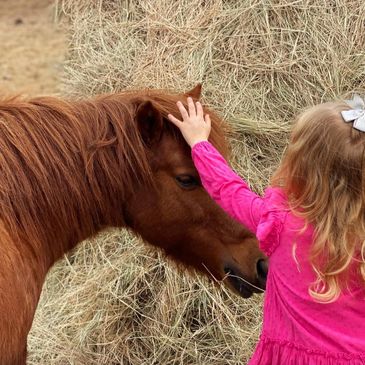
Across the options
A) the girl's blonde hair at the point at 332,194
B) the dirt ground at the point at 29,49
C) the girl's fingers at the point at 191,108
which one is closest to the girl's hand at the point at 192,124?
the girl's fingers at the point at 191,108

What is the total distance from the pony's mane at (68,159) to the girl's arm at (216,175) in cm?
9

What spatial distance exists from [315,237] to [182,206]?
2.25 ft

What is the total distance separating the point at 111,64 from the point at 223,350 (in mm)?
2028

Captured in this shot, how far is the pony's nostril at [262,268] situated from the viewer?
257 cm

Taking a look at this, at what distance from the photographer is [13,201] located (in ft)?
7.91

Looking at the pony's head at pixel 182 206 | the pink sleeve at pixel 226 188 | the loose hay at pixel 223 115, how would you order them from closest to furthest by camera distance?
the pink sleeve at pixel 226 188
the pony's head at pixel 182 206
the loose hay at pixel 223 115

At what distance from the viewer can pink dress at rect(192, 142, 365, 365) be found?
2104 millimetres

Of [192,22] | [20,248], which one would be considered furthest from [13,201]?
[192,22]

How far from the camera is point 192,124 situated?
2482mm

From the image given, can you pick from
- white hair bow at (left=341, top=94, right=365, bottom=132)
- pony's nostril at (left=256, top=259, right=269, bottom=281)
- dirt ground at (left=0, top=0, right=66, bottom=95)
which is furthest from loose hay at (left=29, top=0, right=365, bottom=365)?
dirt ground at (left=0, top=0, right=66, bottom=95)

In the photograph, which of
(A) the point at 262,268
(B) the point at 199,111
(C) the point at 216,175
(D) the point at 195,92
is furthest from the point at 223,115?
(C) the point at 216,175

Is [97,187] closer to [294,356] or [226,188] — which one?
[226,188]

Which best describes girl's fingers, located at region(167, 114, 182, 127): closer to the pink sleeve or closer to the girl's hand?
the girl's hand

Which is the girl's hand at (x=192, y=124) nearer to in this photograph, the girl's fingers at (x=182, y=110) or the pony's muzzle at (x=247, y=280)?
the girl's fingers at (x=182, y=110)
